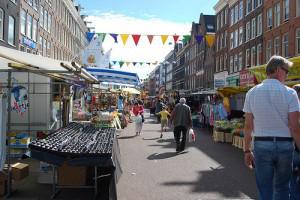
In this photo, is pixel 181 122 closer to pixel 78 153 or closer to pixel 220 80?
pixel 78 153

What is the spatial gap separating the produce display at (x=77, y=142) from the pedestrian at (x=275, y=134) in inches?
99.7

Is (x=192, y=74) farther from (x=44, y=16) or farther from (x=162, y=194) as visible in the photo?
(x=162, y=194)

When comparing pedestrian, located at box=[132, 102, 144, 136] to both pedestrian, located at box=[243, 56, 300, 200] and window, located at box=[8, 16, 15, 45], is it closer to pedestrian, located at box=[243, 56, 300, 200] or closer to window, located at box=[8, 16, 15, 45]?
window, located at box=[8, 16, 15, 45]

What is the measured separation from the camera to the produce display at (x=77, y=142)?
641 cm

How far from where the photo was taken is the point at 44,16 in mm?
43938

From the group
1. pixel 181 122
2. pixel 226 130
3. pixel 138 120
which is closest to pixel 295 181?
pixel 181 122

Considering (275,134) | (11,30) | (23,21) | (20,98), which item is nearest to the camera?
(275,134)

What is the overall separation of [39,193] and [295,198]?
418 centimetres

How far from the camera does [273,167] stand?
4.46 m

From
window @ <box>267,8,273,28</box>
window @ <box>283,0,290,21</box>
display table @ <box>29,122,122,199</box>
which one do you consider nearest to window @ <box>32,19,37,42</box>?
window @ <box>267,8,273,28</box>

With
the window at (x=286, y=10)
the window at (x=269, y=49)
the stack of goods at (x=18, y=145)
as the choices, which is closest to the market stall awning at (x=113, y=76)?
the stack of goods at (x=18, y=145)

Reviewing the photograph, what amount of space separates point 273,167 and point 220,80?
3863cm

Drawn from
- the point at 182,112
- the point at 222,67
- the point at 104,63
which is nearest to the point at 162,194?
the point at 182,112

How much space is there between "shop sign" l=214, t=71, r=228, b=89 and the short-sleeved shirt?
38229 millimetres
